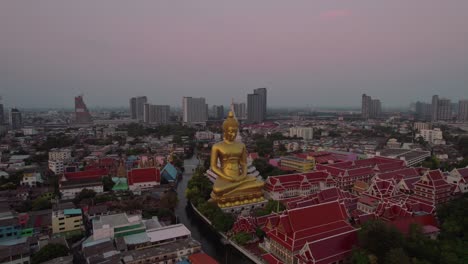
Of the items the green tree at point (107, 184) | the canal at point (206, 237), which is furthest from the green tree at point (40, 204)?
the canal at point (206, 237)

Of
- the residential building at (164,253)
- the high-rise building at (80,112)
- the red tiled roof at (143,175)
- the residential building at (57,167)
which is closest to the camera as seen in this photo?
the residential building at (164,253)

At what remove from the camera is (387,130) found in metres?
64.2

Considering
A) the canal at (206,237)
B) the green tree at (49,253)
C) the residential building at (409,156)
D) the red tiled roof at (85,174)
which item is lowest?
the canal at (206,237)

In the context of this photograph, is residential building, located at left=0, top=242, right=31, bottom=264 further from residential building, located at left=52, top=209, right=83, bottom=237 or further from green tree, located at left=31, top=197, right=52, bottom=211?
green tree, located at left=31, top=197, right=52, bottom=211

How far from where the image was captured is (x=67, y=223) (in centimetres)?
1555

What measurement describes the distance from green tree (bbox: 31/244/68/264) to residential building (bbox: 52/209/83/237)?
3256mm

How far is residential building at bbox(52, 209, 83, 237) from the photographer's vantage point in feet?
50.4

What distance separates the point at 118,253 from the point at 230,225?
548 centimetres

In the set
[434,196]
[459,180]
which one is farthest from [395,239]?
[459,180]

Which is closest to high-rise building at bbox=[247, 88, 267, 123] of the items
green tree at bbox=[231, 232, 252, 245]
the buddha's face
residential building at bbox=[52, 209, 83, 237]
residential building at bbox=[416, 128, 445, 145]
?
residential building at bbox=[416, 128, 445, 145]

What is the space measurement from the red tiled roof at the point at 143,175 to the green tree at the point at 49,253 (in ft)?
37.0

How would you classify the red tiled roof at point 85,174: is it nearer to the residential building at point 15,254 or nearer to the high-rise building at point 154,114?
the residential building at point 15,254

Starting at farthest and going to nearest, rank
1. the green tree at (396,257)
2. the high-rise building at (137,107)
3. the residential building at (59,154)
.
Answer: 1. the high-rise building at (137,107)
2. the residential building at (59,154)
3. the green tree at (396,257)

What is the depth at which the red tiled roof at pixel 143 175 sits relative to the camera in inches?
930
